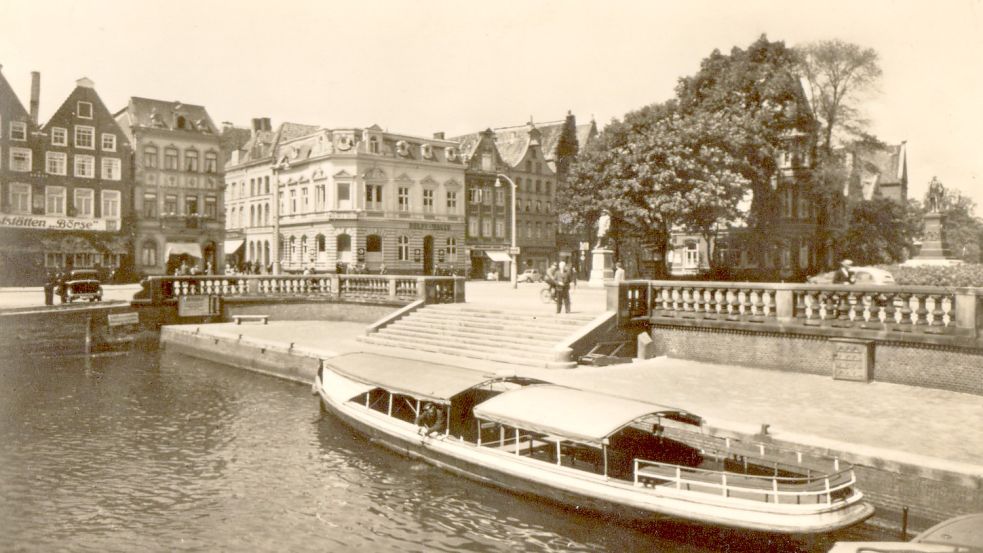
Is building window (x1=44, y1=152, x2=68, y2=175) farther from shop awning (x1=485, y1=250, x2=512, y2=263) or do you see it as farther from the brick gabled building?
shop awning (x1=485, y1=250, x2=512, y2=263)

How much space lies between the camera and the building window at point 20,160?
55.6m

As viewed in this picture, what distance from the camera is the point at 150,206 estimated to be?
66438 mm

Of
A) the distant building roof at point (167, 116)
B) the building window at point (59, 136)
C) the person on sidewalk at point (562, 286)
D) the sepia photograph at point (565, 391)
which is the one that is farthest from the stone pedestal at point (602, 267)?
the distant building roof at point (167, 116)

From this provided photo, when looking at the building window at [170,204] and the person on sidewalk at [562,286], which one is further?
the building window at [170,204]

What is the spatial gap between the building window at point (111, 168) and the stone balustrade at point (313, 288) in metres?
31.7

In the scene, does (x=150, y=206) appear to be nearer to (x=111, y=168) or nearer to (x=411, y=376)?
(x=111, y=168)

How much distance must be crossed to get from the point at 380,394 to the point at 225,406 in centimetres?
596

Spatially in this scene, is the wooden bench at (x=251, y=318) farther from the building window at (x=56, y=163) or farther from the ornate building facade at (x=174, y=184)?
the building window at (x=56, y=163)

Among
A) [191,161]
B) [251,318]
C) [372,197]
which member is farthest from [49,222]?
[251,318]

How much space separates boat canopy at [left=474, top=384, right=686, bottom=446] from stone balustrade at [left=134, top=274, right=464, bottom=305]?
17.5 metres

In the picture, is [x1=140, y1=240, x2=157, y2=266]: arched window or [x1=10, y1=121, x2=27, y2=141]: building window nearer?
[x1=10, y1=121, x2=27, y2=141]: building window

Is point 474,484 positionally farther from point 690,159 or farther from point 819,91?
point 819,91

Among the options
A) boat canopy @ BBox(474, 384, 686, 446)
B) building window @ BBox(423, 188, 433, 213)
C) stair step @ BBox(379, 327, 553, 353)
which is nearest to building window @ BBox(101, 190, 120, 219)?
building window @ BBox(423, 188, 433, 213)

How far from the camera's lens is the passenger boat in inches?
409
